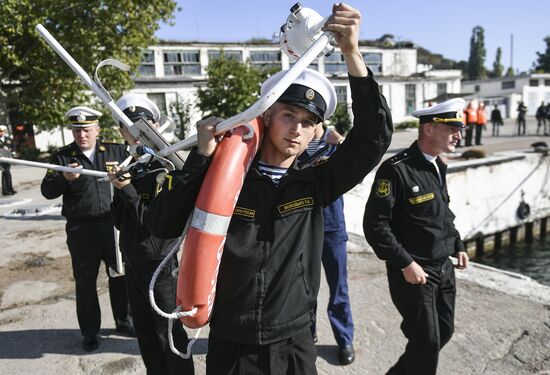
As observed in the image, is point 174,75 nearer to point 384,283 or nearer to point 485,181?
point 485,181

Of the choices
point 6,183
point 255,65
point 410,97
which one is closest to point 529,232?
point 6,183

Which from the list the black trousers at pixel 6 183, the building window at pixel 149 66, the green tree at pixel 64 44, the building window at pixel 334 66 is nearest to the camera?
the black trousers at pixel 6 183

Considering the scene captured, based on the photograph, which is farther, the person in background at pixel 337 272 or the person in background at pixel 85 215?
the person in background at pixel 85 215

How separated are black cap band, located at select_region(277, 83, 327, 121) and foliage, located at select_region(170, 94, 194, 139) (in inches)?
1005

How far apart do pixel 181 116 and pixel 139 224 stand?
25.2m

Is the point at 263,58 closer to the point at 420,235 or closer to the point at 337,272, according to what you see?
the point at 337,272

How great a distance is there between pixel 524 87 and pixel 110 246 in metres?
52.1

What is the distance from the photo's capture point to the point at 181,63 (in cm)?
3153

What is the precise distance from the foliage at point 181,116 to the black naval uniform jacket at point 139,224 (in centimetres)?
2426

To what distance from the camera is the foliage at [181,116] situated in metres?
27.4

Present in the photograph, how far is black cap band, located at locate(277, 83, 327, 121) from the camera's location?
191 centimetres

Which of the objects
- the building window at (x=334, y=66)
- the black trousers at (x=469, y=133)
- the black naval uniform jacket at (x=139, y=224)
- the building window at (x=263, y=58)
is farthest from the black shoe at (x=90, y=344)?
the building window at (x=334, y=66)

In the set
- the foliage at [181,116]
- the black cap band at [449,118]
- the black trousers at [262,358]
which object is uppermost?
the foliage at [181,116]

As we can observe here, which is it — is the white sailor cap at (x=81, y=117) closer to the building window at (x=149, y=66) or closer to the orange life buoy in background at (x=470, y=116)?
the orange life buoy in background at (x=470, y=116)
